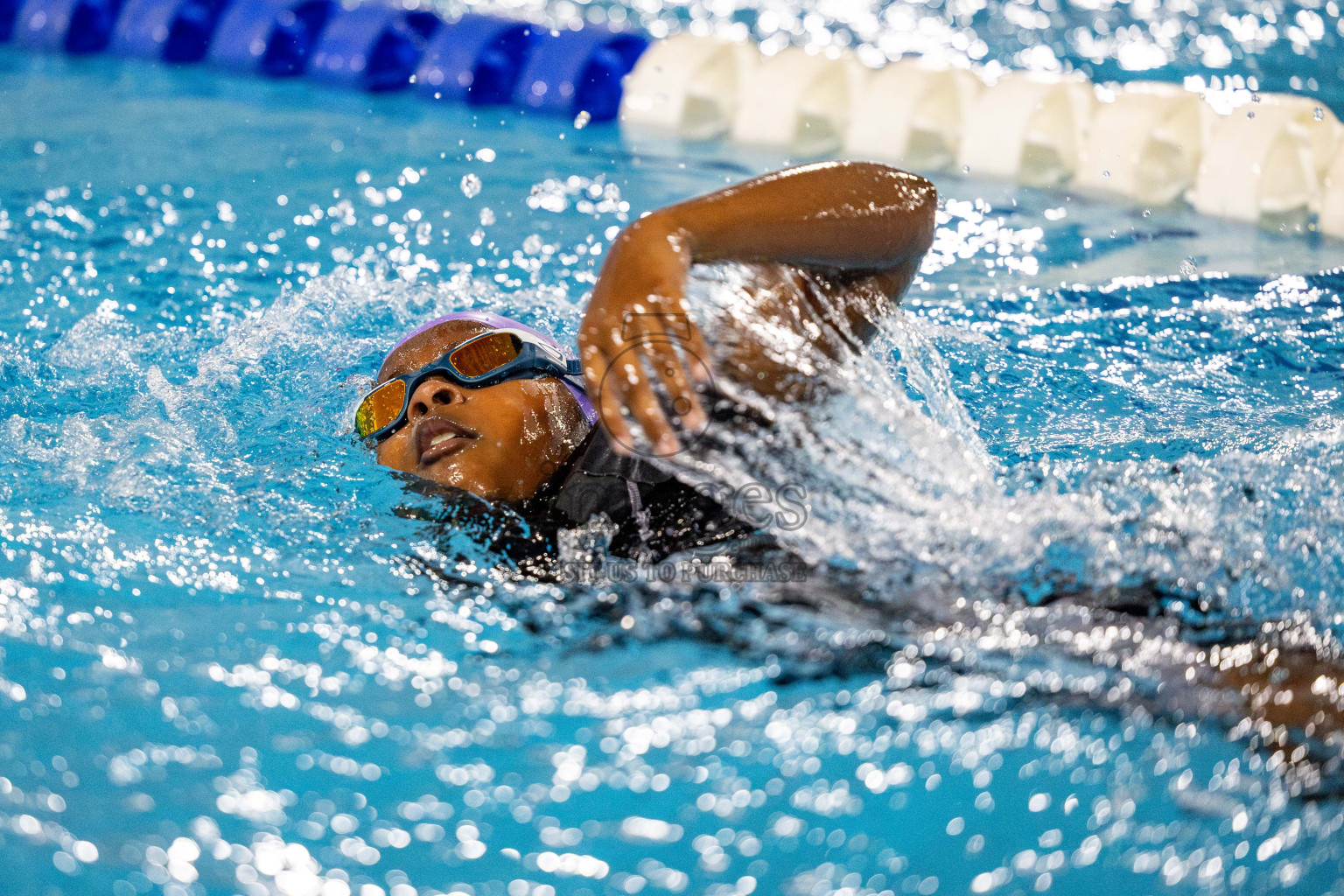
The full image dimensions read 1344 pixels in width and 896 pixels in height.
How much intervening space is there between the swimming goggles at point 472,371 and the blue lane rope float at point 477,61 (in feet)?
9.48

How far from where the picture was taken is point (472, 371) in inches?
81.9

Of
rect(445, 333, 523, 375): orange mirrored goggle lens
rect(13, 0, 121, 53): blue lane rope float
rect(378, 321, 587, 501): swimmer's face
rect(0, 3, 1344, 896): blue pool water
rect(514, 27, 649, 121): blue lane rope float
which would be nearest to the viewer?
rect(0, 3, 1344, 896): blue pool water

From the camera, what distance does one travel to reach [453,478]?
1.97 meters

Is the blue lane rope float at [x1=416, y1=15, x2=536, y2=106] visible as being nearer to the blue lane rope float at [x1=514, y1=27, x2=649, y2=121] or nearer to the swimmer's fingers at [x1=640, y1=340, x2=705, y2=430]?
the blue lane rope float at [x1=514, y1=27, x2=649, y2=121]

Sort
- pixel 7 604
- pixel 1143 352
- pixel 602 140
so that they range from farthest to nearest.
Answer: pixel 602 140 → pixel 1143 352 → pixel 7 604

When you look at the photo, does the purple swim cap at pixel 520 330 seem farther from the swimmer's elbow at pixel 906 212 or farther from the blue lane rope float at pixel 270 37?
the blue lane rope float at pixel 270 37

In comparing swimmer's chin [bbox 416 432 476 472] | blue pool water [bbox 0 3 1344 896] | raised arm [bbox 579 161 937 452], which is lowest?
blue pool water [bbox 0 3 1344 896]

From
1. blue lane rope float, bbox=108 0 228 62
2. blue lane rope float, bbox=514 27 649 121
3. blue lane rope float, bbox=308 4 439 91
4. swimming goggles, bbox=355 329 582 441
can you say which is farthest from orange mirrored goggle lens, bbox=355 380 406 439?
blue lane rope float, bbox=108 0 228 62

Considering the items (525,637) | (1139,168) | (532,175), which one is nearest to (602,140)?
(532,175)

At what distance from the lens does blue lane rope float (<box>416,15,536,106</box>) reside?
15.7 feet

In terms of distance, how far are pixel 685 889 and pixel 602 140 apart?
3471mm

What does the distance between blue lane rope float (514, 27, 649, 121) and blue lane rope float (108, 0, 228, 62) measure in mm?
1584

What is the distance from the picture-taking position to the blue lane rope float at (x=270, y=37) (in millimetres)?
5156

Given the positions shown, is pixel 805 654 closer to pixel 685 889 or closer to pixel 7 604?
pixel 685 889
